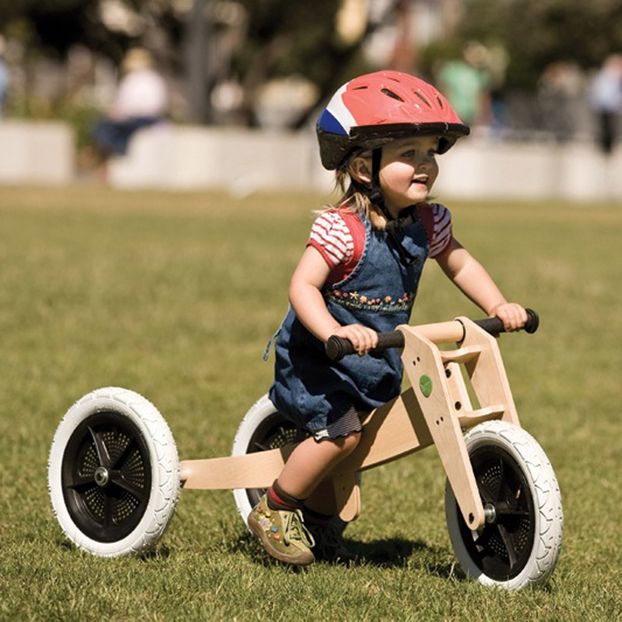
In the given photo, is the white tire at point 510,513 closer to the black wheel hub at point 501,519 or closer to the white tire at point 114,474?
the black wheel hub at point 501,519

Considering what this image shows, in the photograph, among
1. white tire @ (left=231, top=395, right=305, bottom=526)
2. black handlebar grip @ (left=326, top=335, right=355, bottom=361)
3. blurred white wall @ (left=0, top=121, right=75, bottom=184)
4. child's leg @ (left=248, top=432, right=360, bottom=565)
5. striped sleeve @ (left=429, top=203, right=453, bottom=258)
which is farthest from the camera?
blurred white wall @ (left=0, top=121, right=75, bottom=184)

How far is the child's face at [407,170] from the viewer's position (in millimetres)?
5027

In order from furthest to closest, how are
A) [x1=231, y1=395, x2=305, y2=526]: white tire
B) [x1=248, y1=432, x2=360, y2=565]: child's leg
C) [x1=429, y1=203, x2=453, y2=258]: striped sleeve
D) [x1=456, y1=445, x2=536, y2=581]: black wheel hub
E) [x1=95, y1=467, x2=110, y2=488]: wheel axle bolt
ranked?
[x1=231, y1=395, x2=305, y2=526]: white tire
[x1=95, y1=467, x2=110, y2=488]: wheel axle bolt
[x1=429, y1=203, x2=453, y2=258]: striped sleeve
[x1=248, y1=432, x2=360, y2=565]: child's leg
[x1=456, y1=445, x2=536, y2=581]: black wheel hub

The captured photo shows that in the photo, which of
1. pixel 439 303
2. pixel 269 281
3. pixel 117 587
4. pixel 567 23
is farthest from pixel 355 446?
pixel 567 23

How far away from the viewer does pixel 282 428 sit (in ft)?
18.7

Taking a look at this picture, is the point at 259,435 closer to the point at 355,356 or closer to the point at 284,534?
the point at 284,534

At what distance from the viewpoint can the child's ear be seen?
5.09 meters

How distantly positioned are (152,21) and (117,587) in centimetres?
3453

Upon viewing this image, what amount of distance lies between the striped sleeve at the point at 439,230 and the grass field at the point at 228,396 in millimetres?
1001

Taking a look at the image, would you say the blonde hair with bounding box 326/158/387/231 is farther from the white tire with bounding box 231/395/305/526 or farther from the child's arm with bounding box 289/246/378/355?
Result: the white tire with bounding box 231/395/305/526

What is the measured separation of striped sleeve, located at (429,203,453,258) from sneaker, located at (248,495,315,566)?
0.94 meters

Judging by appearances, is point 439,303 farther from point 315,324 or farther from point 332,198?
point 332,198

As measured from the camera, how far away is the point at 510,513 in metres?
4.75

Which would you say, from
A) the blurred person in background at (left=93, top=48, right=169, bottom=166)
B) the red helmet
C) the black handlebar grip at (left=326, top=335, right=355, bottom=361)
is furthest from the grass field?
the blurred person in background at (left=93, top=48, right=169, bottom=166)
